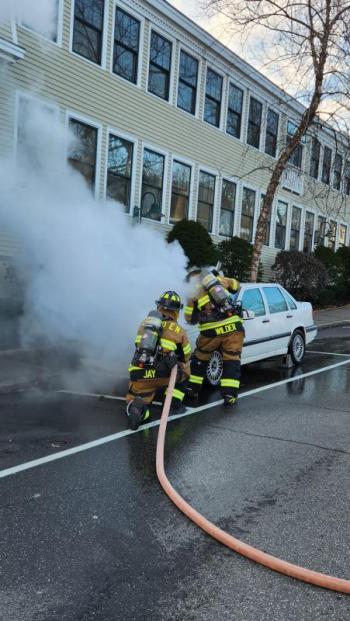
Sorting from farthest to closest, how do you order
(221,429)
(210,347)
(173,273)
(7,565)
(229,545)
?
(173,273), (210,347), (221,429), (229,545), (7,565)

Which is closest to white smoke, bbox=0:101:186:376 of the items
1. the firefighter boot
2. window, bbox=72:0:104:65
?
the firefighter boot

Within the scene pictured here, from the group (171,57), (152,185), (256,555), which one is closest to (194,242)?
(152,185)

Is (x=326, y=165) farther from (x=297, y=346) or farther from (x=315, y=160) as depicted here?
(x=297, y=346)

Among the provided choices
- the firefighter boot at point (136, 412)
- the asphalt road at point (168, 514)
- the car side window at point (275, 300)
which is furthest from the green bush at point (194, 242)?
the firefighter boot at point (136, 412)

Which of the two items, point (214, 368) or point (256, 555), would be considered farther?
point (214, 368)

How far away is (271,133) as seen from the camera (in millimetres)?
20172

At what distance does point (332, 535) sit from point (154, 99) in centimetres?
1338

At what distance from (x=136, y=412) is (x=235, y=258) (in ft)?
38.3

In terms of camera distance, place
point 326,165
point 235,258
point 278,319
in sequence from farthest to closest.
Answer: point 326,165 → point 235,258 → point 278,319

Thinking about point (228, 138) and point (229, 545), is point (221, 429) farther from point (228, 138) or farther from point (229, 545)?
point (228, 138)

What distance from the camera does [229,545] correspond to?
312cm

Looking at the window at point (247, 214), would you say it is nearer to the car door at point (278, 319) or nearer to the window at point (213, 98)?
the window at point (213, 98)

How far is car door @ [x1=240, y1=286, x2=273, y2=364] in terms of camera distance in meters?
7.79

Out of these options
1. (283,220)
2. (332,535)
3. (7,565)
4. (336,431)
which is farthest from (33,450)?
(283,220)
